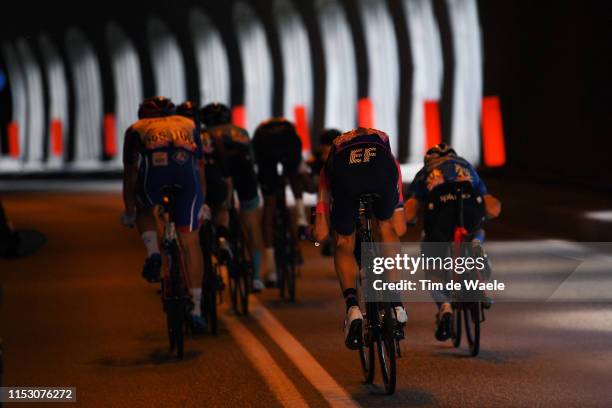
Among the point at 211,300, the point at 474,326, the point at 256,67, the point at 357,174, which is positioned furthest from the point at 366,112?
the point at 357,174

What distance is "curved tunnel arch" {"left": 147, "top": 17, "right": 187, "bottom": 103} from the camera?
5738 centimetres

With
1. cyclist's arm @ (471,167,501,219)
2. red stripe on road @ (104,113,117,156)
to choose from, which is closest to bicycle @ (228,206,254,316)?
cyclist's arm @ (471,167,501,219)

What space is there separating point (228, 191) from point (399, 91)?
24903 mm

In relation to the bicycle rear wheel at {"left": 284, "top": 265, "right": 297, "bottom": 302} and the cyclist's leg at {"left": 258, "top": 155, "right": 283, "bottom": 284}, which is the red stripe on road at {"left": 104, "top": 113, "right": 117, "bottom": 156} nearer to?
the cyclist's leg at {"left": 258, "top": 155, "right": 283, "bottom": 284}

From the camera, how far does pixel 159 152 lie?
10867 mm

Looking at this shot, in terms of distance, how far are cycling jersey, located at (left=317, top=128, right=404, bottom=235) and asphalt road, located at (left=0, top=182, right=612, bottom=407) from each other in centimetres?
105

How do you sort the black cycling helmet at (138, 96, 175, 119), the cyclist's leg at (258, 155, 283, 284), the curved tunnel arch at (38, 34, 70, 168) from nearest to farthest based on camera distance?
1. the black cycling helmet at (138, 96, 175, 119)
2. the cyclist's leg at (258, 155, 283, 284)
3. the curved tunnel arch at (38, 34, 70, 168)

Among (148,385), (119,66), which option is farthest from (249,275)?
(119,66)

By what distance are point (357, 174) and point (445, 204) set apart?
1.52m

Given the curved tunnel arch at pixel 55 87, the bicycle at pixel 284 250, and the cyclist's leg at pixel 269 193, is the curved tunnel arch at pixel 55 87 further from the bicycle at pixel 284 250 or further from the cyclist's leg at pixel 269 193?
the bicycle at pixel 284 250

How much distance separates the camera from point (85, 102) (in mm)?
65625

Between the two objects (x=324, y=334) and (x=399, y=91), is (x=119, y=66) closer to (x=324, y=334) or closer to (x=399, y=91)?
(x=399, y=91)

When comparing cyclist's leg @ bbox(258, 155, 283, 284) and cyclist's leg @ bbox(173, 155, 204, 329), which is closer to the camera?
cyclist's leg @ bbox(173, 155, 204, 329)

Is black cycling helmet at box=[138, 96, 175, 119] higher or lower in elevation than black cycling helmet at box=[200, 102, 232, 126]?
higher
